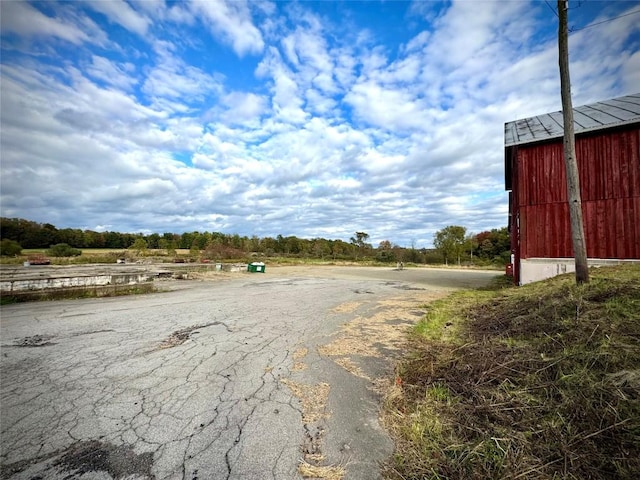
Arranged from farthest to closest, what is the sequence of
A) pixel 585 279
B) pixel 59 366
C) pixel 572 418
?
pixel 585 279, pixel 59 366, pixel 572 418

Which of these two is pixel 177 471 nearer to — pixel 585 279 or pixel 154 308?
pixel 154 308

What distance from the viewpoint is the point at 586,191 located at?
11.7m

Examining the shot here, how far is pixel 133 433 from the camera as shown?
2729 millimetres

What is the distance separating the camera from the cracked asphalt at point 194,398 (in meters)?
2.36

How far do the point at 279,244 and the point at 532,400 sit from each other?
65.7m

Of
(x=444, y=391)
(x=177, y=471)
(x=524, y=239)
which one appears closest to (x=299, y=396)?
(x=177, y=471)

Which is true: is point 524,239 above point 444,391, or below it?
above

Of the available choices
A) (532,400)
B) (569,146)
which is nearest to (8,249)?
(532,400)

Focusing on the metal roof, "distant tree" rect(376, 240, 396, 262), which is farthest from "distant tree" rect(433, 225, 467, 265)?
the metal roof

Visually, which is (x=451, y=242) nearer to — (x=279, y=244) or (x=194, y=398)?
(x=279, y=244)

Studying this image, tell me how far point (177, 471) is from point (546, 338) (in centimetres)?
449

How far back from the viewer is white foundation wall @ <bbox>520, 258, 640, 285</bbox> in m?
11.2

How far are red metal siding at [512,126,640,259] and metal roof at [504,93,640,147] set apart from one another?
45 cm

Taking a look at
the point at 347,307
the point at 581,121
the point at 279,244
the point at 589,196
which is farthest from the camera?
the point at 279,244
